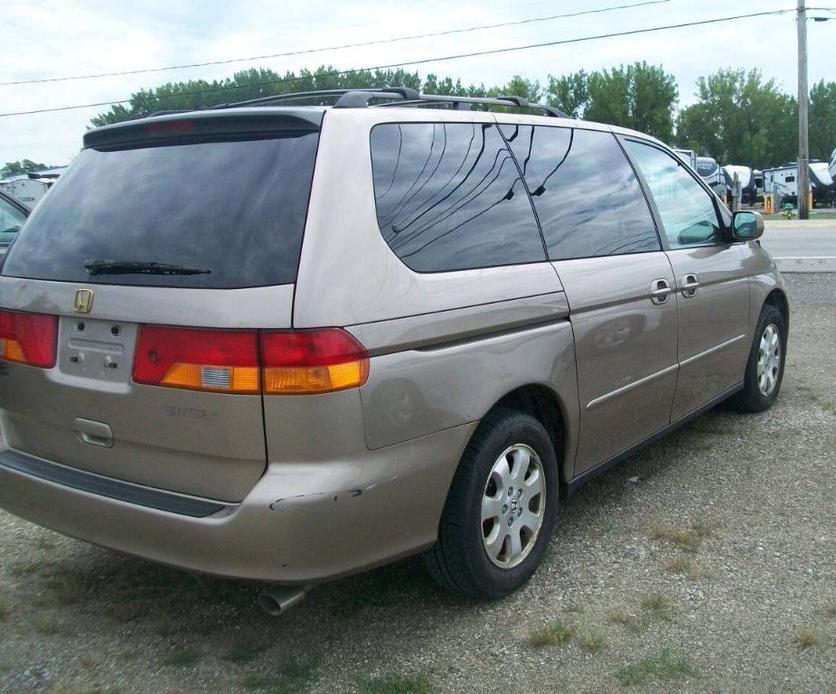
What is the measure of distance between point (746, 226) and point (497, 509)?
8.57ft

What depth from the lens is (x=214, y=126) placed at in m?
2.80

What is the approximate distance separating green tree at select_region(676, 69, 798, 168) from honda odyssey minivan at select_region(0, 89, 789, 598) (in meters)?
74.7

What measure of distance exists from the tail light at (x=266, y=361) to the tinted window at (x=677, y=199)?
7.75ft

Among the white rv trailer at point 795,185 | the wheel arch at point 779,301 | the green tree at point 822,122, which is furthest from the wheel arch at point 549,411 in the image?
the green tree at point 822,122

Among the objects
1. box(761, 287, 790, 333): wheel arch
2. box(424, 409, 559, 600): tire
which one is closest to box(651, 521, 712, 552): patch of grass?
box(424, 409, 559, 600): tire

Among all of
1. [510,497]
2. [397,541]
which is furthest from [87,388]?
[510,497]

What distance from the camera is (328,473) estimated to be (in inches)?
97.7

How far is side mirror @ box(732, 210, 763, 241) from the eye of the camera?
15.8ft

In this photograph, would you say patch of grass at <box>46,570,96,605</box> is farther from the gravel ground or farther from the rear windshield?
the rear windshield

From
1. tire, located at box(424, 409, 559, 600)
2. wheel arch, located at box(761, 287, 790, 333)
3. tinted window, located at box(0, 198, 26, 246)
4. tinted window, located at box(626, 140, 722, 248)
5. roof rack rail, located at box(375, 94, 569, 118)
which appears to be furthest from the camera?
tinted window, located at box(0, 198, 26, 246)

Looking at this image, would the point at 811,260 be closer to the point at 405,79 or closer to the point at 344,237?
the point at 344,237

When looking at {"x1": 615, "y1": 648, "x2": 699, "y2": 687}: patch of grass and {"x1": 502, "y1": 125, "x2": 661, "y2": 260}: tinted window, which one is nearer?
{"x1": 615, "y1": 648, "x2": 699, "y2": 687}: patch of grass

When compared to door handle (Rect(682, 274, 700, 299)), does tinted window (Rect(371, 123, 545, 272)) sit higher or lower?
higher

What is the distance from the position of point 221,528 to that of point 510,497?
1110 mm
